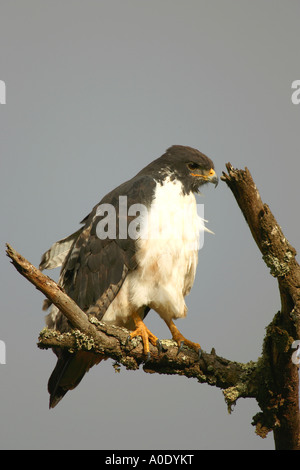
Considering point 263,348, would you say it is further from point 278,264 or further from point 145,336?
point 145,336

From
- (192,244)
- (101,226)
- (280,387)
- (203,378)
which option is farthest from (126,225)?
(280,387)

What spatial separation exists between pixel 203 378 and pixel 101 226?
1.93m

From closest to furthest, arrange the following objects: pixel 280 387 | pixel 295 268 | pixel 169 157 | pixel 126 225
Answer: pixel 295 268, pixel 280 387, pixel 126 225, pixel 169 157

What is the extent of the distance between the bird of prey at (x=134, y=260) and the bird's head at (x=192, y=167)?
0.02 metres

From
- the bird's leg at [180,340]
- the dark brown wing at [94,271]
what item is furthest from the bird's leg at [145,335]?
the dark brown wing at [94,271]

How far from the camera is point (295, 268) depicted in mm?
4523

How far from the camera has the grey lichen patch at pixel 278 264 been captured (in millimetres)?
4480

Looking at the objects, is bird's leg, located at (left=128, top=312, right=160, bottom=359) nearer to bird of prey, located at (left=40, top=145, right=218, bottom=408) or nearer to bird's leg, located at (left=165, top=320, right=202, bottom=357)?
bird of prey, located at (left=40, top=145, right=218, bottom=408)

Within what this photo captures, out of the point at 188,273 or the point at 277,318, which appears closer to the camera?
the point at 277,318

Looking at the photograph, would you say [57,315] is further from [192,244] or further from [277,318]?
[277,318]

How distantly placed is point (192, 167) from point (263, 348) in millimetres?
2408

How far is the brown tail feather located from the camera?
5.97 meters

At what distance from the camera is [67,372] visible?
19.9ft
